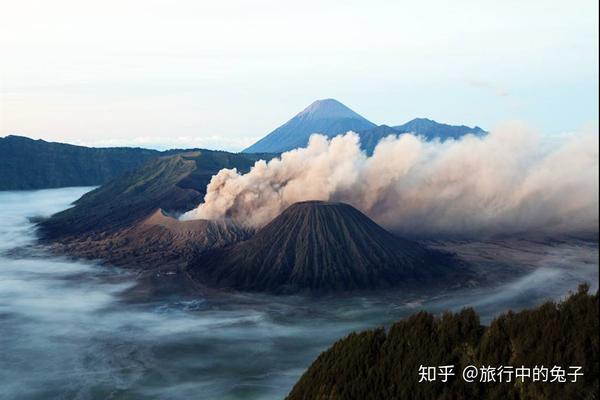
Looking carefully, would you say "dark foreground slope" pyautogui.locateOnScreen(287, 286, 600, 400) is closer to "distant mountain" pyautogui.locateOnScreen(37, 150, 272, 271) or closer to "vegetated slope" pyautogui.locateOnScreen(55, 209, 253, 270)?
"distant mountain" pyautogui.locateOnScreen(37, 150, 272, 271)

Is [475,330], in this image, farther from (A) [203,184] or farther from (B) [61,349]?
(A) [203,184]

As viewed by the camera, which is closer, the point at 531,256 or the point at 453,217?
the point at 531,256

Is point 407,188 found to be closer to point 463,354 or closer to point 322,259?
point 322,259

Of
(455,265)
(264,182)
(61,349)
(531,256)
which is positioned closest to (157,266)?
(264,182)

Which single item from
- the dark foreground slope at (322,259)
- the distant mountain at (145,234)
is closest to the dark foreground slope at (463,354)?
the dark foreground slope at (322,259)

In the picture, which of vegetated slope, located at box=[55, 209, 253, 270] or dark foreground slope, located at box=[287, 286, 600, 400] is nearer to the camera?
dark foreground slope, located at box=[287, 286, 600, 400]

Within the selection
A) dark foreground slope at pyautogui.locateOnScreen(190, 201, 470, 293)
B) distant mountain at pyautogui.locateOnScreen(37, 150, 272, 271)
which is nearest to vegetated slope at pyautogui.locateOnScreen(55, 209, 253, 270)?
distant mountain at pyautogui.locateOnScreen(37, 150, 272, 271)

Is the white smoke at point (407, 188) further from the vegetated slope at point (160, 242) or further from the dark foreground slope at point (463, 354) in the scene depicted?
the dark foreground slope at point (463, 354)
